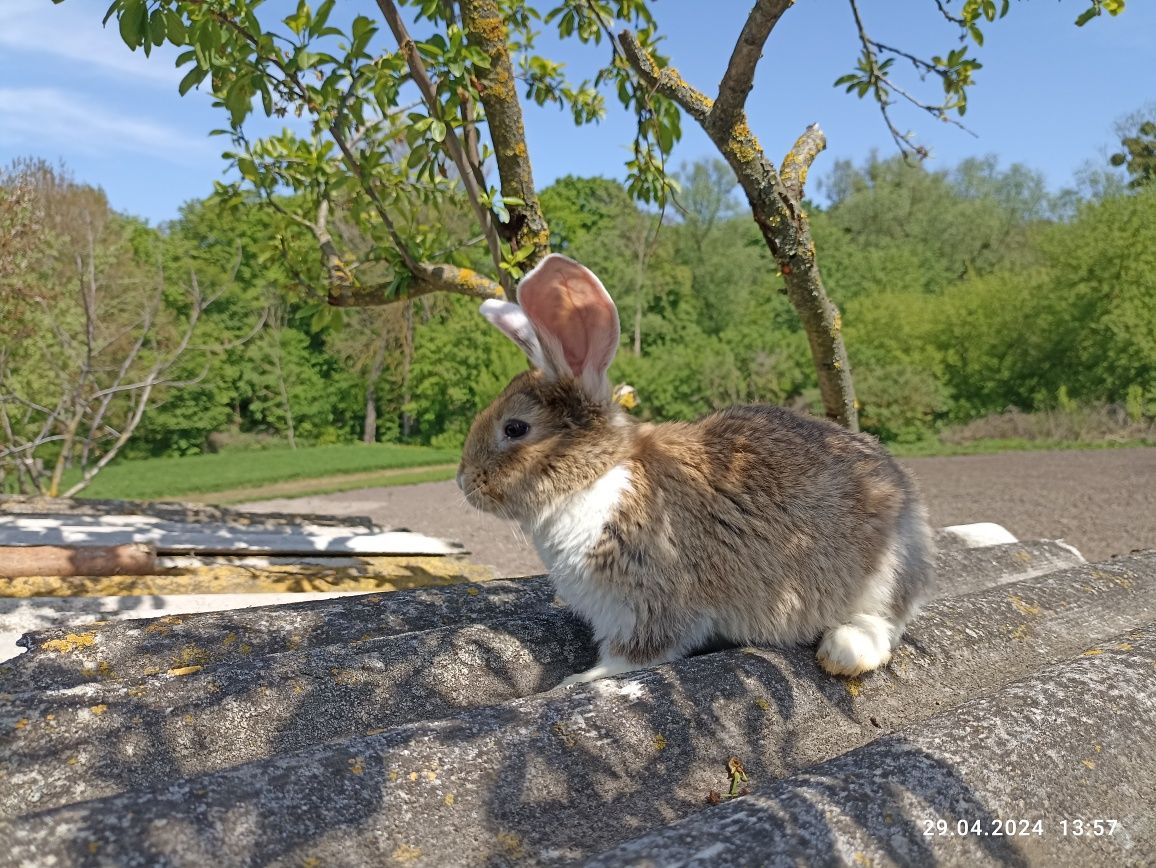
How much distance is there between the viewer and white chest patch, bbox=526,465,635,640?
283 cm

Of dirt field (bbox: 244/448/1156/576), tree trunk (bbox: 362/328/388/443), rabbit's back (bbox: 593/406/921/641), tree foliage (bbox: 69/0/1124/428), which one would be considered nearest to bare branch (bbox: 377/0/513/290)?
tree foliage (bbox: 69/0/1124/428)

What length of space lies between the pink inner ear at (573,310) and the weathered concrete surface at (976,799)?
158 cm

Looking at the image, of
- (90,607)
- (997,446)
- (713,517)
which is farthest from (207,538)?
(997,446)

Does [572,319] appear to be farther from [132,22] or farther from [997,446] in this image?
[997,446]

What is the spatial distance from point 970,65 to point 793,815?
5218mm

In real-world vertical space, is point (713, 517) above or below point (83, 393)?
below

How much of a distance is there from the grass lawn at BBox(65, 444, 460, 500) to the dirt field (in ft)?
14.8

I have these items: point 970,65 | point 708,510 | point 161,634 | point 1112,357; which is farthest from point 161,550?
point 1112,357

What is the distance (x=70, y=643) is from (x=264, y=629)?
585 mm

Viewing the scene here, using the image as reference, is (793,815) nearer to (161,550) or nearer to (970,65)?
(161,550)

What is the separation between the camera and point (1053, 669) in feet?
8.23

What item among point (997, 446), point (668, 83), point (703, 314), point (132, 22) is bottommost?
point (997, 446)

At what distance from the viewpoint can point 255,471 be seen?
2889cm

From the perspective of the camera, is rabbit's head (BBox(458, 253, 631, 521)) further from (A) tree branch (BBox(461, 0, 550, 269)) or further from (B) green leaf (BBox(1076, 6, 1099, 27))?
(B) green leaf (BBox(1076, 6, 1099, 27))
